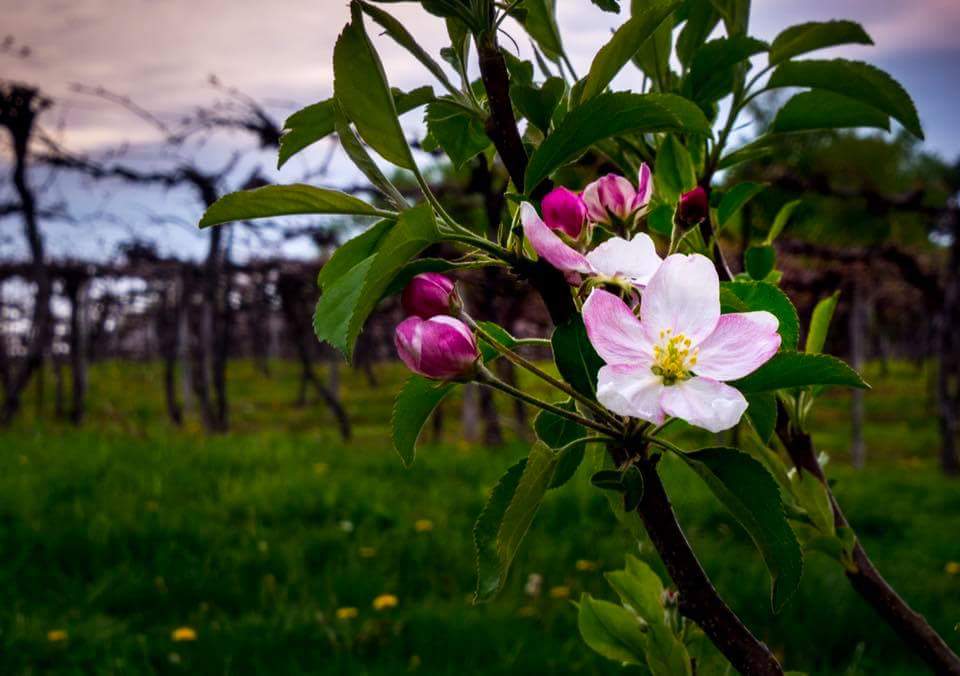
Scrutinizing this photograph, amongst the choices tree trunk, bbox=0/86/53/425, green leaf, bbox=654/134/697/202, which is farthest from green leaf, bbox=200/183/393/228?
tree trunk, bbox=0/86/53/425

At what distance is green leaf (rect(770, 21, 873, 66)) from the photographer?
2.60 feet

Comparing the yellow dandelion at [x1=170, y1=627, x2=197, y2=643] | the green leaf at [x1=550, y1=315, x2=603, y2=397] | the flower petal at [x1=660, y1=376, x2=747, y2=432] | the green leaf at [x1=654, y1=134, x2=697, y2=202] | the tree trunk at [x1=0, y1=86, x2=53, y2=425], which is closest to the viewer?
the flower petal at [x1=660, y1=376, x2=747, y2=432]

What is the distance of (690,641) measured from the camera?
898mm

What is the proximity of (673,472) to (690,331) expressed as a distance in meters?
4.48

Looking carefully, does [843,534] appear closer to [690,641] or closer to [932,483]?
[690,641]

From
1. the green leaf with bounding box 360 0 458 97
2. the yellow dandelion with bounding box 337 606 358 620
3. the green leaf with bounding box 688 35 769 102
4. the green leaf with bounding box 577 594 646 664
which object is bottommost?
the yellow dandelion with bounding box 337 606 358 620

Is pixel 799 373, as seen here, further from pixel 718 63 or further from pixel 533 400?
pixel 718 63

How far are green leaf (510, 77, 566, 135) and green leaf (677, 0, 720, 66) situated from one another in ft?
0.98

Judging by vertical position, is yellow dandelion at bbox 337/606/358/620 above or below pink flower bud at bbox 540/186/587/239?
below

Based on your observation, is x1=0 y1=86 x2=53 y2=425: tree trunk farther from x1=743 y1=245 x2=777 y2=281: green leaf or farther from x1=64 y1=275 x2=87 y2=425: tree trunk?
x1=743 y1=245 x2=777 y2=281: green leaf

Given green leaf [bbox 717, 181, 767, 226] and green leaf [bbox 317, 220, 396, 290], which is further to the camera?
green leaf [bbox 717, 181, 767, 226]

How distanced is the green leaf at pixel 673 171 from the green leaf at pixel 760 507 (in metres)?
0.30

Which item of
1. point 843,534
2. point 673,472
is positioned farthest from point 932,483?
point 843,534

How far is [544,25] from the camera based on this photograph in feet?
2.51
